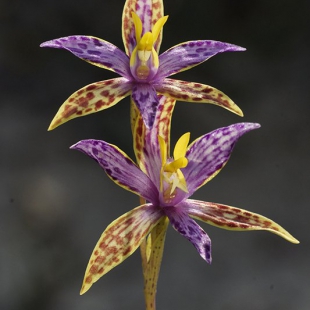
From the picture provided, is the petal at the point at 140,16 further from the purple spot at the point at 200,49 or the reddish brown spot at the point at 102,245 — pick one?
the reddish brown spot at the point at 102,245

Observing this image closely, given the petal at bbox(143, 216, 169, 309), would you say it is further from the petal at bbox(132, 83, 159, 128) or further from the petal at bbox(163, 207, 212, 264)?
the petal at bbox(132, 83, 159, 128)

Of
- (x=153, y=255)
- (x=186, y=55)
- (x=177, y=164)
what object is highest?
(x=186, y=55)

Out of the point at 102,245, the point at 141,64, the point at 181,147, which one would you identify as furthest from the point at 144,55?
the point at 102,245

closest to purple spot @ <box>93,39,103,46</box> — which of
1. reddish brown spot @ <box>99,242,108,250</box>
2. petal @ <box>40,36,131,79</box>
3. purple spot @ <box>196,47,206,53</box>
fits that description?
petal @ <box>40,36,131,79</box>

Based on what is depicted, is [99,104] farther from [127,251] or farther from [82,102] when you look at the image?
[127,251]

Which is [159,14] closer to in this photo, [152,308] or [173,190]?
[173,190]

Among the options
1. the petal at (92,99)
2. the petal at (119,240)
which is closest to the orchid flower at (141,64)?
the petal at (92,99)

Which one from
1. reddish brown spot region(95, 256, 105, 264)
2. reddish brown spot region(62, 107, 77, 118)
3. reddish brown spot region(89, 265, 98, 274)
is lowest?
reddish brown spot region(89, 265, 98, 274)

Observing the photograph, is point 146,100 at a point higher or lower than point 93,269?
higher
